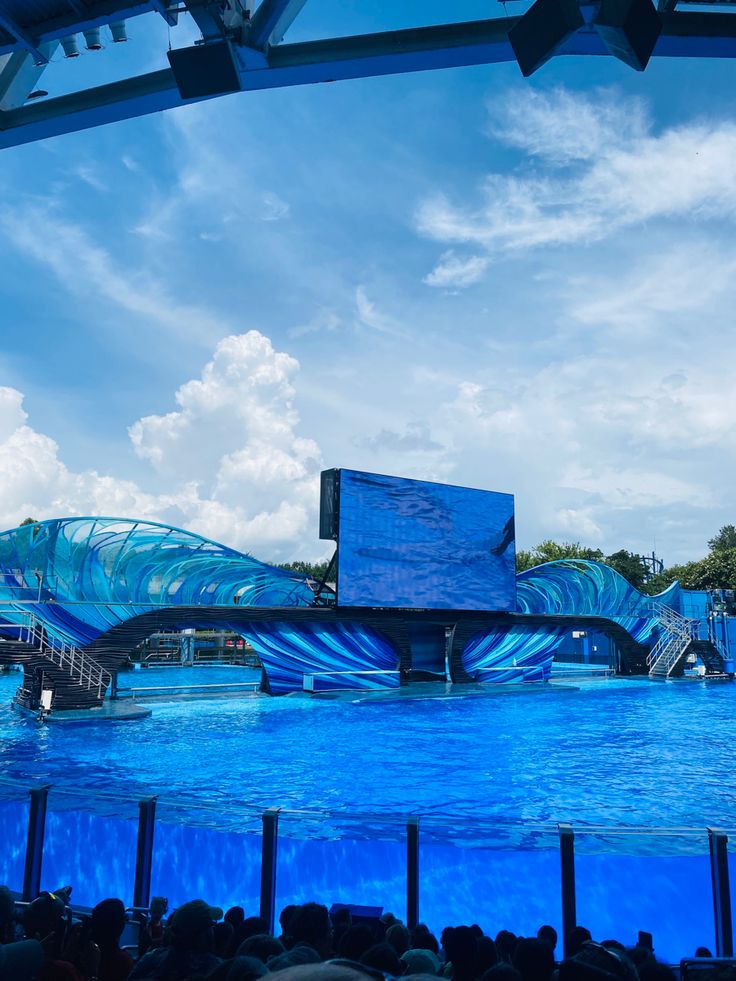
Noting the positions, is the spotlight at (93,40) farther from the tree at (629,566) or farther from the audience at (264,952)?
the tree at (629,566)

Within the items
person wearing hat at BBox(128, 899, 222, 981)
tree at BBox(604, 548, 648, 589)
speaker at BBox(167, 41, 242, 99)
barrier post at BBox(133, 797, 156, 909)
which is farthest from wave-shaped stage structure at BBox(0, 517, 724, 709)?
tree at BBox(604, 548, 648, 589)

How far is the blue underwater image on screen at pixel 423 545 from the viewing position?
984 inches

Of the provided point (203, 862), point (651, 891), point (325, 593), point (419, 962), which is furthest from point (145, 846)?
point (325, 593)

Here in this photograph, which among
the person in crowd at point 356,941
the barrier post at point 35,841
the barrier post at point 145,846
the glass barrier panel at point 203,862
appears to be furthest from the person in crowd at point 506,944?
the barrier post at point 35,841

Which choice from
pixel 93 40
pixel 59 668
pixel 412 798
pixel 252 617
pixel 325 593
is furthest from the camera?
pixel 325 593

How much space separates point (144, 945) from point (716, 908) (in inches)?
133

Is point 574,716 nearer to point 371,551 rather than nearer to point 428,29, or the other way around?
point 371,551

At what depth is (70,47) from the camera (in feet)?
18.7

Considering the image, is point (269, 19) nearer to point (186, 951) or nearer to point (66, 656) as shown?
point (186, 951)

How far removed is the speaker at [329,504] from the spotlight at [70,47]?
19.2 m

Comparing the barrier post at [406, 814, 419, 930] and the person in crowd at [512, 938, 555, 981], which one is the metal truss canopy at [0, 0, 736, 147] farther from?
the barrier post at [406, 814, 419, 930]

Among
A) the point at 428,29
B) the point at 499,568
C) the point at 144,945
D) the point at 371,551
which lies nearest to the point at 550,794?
the point at 144,945

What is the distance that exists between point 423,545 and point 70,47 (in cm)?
2214

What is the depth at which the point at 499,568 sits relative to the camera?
28859 mm
